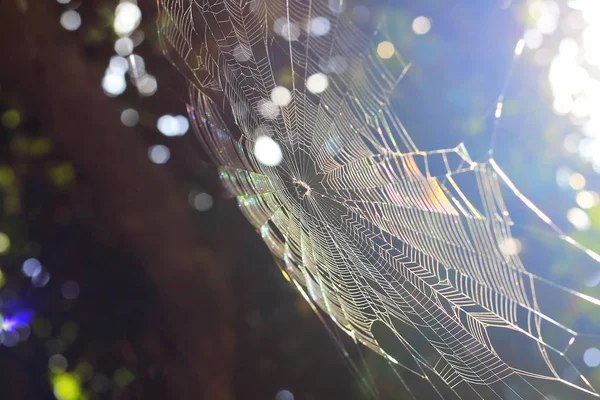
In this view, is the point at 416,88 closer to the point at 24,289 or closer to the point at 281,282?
the point at 281,282

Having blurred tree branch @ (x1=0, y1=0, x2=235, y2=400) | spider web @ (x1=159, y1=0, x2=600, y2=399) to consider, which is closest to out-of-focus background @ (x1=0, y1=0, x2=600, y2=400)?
blurred tree branch @ (x1=0, y1=0, x2=235, y2=400)

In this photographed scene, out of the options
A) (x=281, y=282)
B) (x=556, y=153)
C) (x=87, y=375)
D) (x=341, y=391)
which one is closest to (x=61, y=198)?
(x=87, y=375)

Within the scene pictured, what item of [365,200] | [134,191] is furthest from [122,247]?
[365,200]

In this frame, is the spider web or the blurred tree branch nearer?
the spider web

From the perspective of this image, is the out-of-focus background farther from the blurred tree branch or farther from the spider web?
the spider web

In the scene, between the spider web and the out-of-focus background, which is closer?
the spider web

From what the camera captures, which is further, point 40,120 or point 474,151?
point 40,120

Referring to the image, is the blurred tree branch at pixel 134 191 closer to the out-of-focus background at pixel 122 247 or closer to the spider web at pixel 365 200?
the out-of-focus background at pixel 122 247
